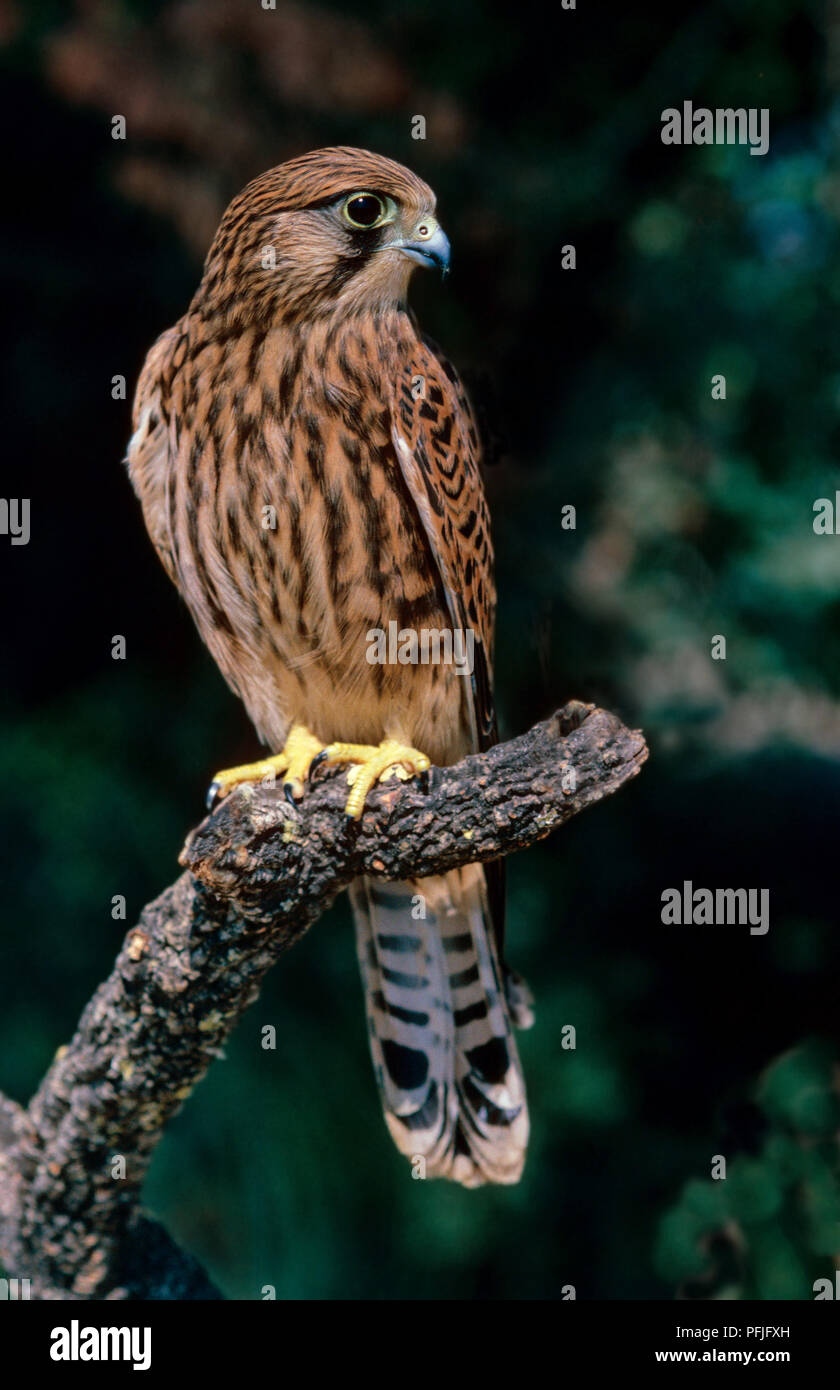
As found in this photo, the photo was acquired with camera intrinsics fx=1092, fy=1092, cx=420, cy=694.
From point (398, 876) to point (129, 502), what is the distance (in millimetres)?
1203

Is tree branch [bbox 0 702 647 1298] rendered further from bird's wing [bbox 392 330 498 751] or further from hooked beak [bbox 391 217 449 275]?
hooked beak [bbox 391 217 449 275]

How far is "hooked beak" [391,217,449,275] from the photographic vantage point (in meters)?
1.73

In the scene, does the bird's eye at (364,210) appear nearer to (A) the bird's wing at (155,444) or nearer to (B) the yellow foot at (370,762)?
(A) the bird's wing at (155,444)

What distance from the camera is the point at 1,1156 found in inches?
79.7

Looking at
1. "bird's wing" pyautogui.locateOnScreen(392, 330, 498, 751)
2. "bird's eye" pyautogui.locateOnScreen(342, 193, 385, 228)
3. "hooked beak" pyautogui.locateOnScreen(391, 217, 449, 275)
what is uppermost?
"bird's eye" pyautogui.locateOnScreen(342, 193, 385, 228)

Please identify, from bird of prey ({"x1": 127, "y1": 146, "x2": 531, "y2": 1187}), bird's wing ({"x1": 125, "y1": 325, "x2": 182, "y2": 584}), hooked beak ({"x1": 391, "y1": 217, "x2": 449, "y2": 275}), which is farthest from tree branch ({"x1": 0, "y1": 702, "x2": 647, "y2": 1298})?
hooked beak ({"x1": 391, "y1": 217, "x2": 449, "y2": 275})

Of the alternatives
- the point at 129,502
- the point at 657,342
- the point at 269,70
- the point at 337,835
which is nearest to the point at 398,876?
the point at 337,835

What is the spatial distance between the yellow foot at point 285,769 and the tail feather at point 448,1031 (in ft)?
0.88

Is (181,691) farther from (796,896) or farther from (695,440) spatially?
(796,896)

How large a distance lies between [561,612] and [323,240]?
37.4 inches

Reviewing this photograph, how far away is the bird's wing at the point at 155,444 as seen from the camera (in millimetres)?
1949

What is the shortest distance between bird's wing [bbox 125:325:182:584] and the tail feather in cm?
77

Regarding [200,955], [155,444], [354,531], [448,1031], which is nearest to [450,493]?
[354,531]

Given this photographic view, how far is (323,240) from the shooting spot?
176 cm
